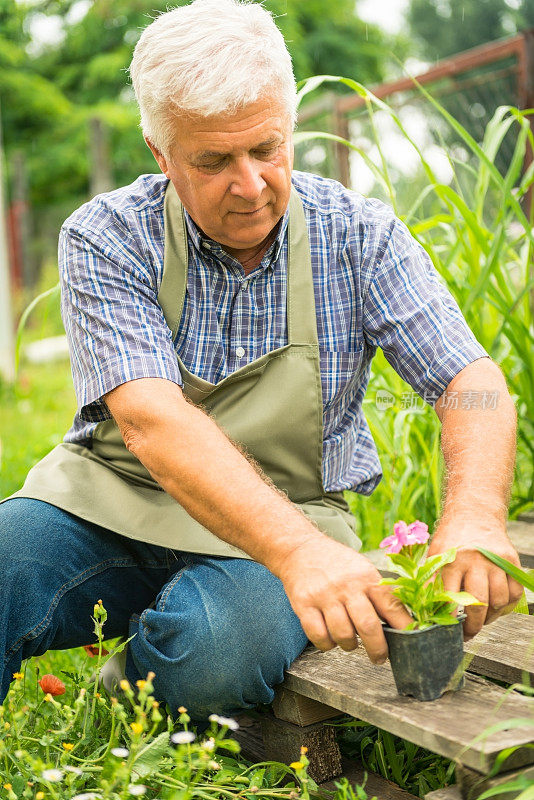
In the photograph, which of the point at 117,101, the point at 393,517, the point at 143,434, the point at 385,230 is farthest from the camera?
the point at 117,101

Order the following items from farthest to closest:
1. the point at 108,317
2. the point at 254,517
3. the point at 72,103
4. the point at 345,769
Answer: the point at 72,103, the point at 108,317, the point at 345,769, the point at 254,517

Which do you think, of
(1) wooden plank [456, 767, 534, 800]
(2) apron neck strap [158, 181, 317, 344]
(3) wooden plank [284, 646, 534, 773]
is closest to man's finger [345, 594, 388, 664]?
(3) wooden plank [284, 646, 534, 773]

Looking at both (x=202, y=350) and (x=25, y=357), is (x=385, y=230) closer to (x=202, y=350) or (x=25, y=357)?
(x=202, y=350)

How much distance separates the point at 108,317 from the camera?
1.83m

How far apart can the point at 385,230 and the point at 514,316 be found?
2.05 feet

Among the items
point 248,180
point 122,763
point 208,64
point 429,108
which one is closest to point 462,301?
point 248,180

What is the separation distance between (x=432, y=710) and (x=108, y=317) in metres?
0.97

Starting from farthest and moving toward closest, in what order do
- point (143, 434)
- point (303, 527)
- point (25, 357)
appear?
point (25, 357) → point (143, 434) → point (303, 527)

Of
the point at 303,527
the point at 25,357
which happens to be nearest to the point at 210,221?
the point at 303,527

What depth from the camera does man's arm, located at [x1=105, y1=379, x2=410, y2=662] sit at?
4.48ft

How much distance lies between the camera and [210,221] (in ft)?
6.04

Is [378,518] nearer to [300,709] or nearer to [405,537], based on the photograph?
[300,709]

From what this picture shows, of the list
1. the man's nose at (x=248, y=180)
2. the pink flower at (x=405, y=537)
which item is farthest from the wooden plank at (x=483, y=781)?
the man's nose at (x=248, y=180)

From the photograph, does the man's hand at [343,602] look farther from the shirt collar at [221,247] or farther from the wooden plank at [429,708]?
the shirt collar at [221,247]
